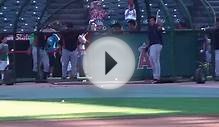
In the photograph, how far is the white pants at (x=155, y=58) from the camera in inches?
763

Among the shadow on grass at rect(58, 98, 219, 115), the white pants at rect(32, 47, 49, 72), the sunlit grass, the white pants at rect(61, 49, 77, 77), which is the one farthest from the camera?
the white pants at rect(61, 49, 77, 77)

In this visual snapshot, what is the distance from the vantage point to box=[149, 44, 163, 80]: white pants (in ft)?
63.6

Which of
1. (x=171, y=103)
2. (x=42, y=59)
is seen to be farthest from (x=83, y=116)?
(x=42, y=59)

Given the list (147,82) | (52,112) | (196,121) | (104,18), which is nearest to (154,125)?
(196,121)

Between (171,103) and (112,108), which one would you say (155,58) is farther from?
(112,108)

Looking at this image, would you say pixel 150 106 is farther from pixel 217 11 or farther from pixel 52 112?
pixel 217 11

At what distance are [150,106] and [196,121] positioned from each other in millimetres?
2641

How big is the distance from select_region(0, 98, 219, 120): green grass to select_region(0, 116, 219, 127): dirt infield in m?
0.66

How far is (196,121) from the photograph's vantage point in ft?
33.2

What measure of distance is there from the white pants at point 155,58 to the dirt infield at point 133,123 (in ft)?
29.2
